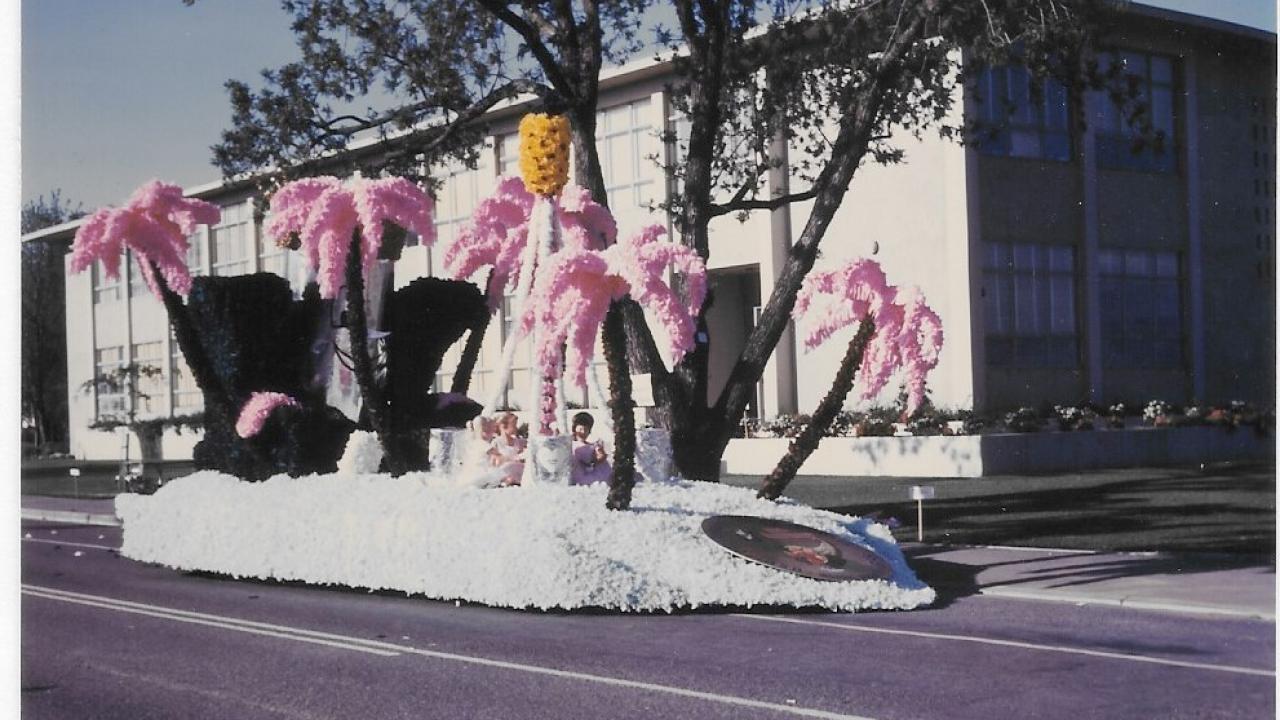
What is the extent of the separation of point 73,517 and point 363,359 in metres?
12.4

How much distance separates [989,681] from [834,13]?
421 inches

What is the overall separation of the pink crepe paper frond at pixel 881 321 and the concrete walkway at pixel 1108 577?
5.62 feet

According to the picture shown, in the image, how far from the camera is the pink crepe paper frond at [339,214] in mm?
13773

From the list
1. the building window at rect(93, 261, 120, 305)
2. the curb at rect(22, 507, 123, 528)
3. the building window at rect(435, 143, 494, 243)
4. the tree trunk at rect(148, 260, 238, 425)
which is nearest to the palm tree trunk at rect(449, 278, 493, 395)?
the tree trunk at rect(148, 260, 238, 425)

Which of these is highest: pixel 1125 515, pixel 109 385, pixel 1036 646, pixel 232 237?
pixel 232 237

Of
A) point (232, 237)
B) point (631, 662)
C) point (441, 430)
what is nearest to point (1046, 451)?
point (232, 237)

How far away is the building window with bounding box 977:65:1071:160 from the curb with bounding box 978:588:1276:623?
61.1 ft

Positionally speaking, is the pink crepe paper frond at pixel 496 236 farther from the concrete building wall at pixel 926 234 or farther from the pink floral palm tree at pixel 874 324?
the concrete building wall at pixel 926 234

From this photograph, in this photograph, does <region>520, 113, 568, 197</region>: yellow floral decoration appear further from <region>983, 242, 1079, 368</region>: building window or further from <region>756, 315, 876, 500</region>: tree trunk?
<region>983, 242, 1079, 368</region>: building window

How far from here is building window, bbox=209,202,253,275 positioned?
2359cm

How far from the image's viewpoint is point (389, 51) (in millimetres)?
19047

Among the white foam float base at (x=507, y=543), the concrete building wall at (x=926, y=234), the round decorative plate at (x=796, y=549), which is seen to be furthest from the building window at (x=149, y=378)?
the concrete building wall at (x=926, y=234)

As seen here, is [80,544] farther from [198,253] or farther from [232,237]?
[232,237]

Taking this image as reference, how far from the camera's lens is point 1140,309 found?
31.7 meters
